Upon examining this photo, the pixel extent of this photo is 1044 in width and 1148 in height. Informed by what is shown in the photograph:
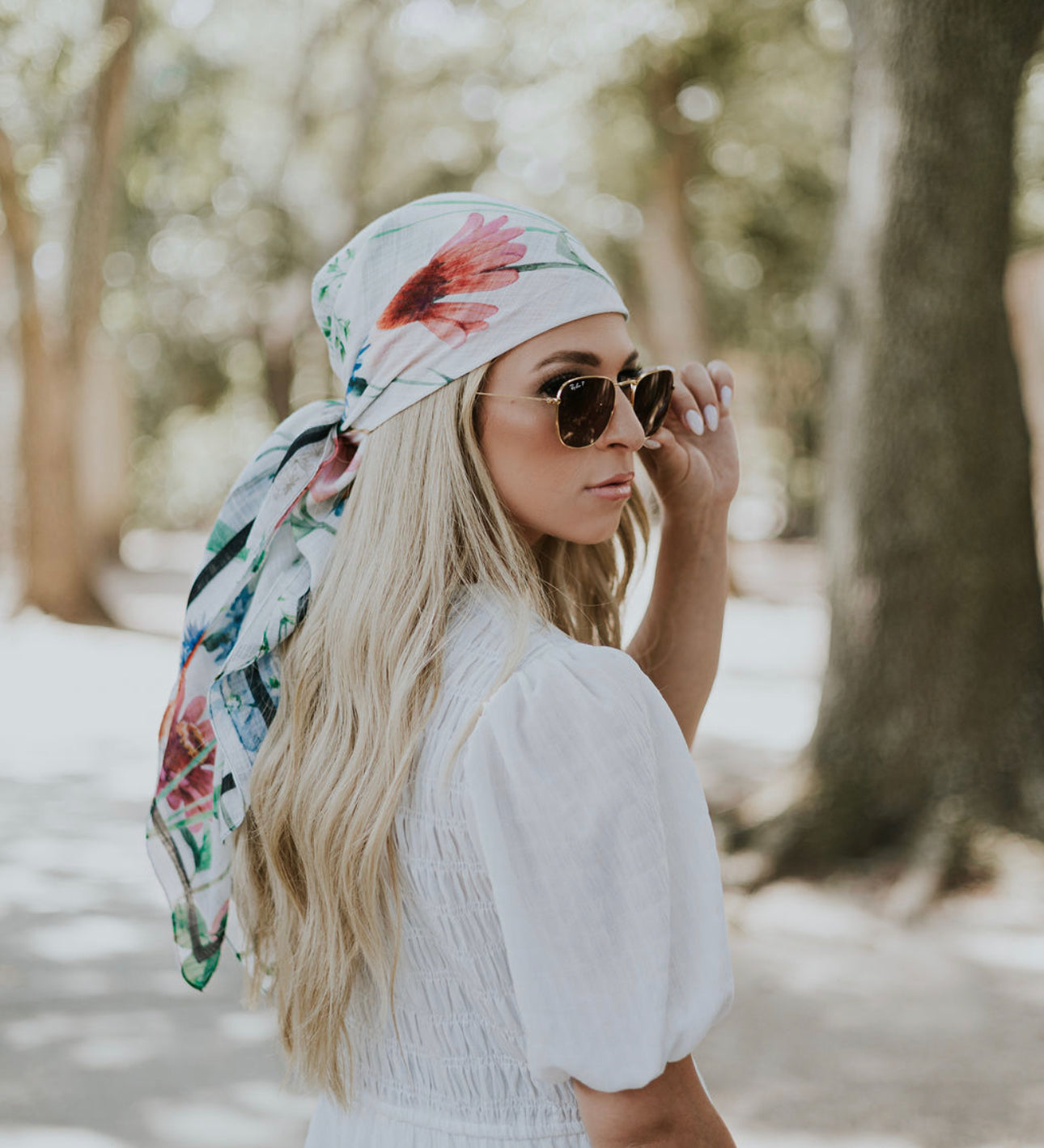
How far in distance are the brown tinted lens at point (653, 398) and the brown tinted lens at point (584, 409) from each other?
172 mm

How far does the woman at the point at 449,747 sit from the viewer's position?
114 centimetres

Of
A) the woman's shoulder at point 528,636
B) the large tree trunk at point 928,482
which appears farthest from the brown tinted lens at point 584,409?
the large tree trunk at point 928,482

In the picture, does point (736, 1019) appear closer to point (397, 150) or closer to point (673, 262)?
point (673, 262)

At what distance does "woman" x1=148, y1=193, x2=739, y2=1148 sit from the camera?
1140 mm

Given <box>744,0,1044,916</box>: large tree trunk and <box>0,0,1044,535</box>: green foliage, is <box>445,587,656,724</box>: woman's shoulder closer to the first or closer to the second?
<box>744,0,1044,916</box>: large tree trunk

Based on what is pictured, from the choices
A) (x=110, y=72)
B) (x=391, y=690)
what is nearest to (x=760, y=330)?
(x=110, y=72)

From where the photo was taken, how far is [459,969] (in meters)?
1.26

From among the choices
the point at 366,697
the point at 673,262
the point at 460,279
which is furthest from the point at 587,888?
the point at 673,262

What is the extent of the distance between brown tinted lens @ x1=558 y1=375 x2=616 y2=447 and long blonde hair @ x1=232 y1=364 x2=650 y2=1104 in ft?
0.34

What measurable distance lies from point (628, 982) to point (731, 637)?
11809 mm

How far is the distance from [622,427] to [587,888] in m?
0.62

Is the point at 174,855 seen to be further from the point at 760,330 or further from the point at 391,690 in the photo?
the point at 760,330

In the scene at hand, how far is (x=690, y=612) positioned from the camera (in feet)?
6.27

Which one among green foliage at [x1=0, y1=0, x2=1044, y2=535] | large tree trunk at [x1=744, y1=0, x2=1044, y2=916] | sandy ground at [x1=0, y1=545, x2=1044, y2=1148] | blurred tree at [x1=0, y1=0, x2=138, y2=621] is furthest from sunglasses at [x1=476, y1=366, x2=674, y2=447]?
blurred tree at [x1=0, y1=0, x2=138, y2=621]
